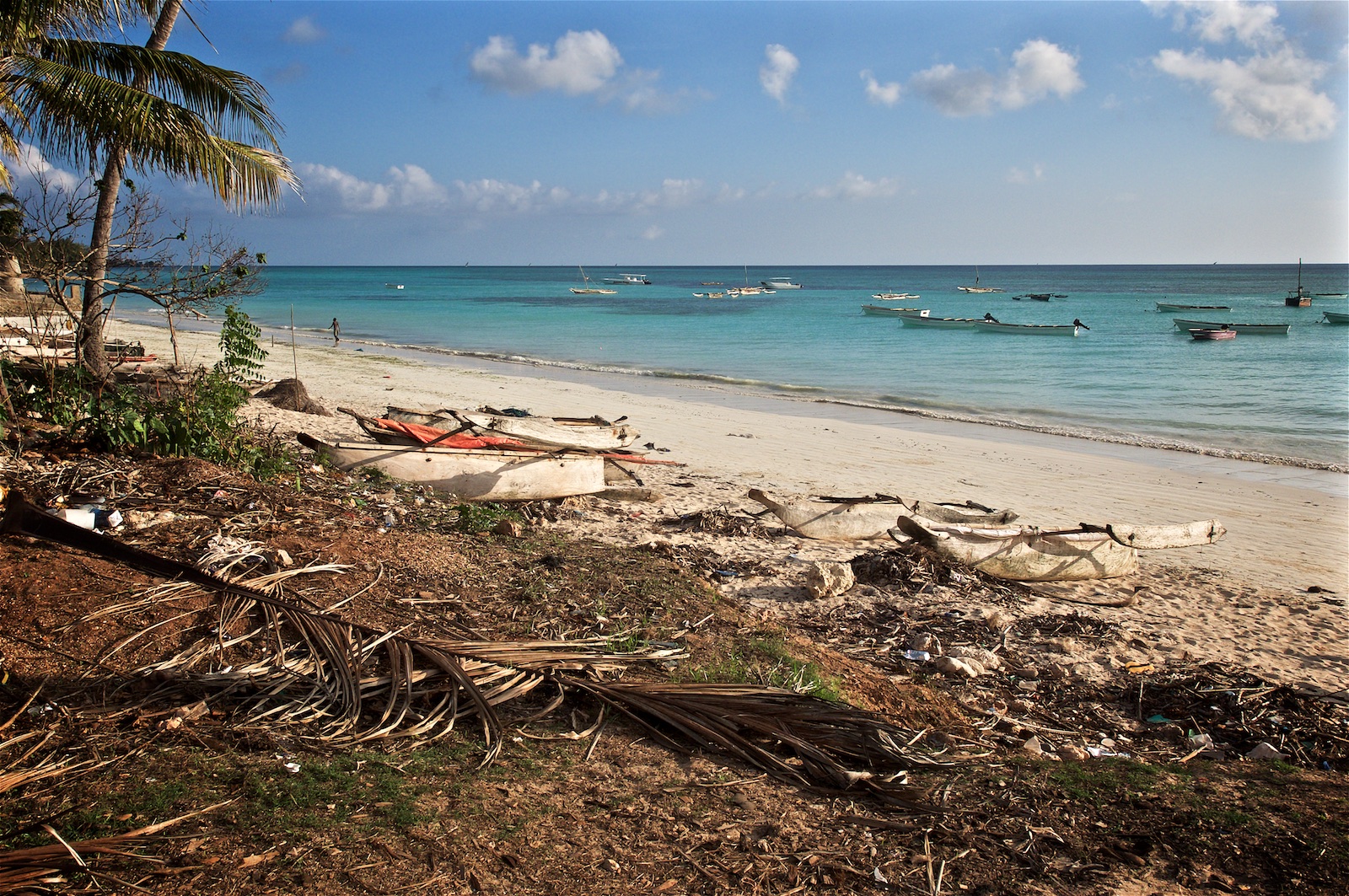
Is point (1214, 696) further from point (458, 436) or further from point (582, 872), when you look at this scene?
point (458, 436)

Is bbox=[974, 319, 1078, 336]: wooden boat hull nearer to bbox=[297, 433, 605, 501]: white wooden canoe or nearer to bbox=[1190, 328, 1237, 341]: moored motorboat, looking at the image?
bbox=[1190, 328, 1237, 341]: moored motorboat

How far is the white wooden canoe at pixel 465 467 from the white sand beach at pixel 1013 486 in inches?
22.7

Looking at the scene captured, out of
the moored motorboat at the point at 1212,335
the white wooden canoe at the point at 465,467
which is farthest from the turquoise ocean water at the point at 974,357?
the white wooden canoe at the point at 465,467

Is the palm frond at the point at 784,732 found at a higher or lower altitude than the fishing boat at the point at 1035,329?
lower

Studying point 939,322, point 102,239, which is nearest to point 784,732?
point 102,239

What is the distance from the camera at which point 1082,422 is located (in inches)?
678

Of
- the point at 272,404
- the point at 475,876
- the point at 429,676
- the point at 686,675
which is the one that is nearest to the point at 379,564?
the point at 429,676

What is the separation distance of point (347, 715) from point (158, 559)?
5.17 feet

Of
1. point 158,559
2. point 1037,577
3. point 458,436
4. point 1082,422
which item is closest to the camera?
point 158,559

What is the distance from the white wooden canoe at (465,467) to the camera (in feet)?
26.6

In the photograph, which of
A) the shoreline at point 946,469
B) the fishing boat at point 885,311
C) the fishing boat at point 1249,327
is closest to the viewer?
the shoreline at point 946,469

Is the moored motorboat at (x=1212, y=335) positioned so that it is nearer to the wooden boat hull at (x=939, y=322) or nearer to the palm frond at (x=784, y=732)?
the wooden boat hull at (x=939, y=322)

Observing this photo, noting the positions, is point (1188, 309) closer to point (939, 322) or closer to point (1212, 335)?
point (1212, 335)

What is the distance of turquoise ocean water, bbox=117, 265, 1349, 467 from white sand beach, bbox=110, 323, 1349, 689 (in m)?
2.42
